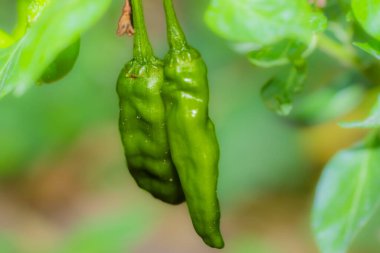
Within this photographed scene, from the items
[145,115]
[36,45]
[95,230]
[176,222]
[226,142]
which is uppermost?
[36,45]

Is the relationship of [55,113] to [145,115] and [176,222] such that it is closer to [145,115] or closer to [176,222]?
[176,222]

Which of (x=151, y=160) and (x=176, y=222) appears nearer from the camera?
(x=151, y=160)

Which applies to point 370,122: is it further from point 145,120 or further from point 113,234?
point 113,234

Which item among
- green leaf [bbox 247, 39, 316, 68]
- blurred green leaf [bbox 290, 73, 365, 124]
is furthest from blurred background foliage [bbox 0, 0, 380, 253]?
green leaf [bbox 247, 39, 316, 68]

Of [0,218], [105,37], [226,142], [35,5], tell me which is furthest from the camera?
[0,218]

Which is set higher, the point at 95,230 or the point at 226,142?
the point at 226,142

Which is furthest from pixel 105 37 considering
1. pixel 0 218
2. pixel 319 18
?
pixel 319 18

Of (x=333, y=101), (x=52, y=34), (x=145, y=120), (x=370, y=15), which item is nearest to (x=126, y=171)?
(x=333, y=101)
